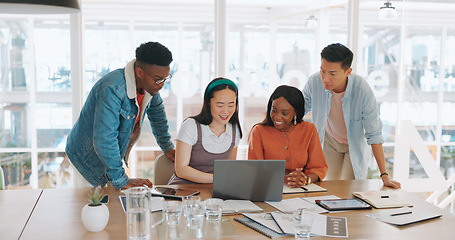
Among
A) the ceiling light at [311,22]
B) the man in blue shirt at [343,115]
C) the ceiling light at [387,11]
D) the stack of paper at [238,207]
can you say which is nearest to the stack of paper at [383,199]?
the man in blue shirt at [343,115]

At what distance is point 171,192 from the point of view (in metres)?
2.24

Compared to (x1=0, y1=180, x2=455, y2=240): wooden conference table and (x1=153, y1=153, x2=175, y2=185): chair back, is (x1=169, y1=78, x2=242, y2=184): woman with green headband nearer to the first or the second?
(x1=153, y1=153, x2=175, y2=185): chair back

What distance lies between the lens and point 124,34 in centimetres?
361

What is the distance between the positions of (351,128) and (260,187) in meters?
1.10

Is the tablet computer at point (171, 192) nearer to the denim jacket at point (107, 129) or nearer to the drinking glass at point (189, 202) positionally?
the denim jacket at point (107, 129)

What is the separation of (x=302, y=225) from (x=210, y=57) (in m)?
2.22

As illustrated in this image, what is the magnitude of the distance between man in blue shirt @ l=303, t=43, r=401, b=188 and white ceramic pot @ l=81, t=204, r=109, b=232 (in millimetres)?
1546

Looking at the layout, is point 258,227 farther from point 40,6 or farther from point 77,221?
point 40,6

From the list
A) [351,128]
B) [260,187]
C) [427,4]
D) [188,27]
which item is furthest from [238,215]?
[427,4]

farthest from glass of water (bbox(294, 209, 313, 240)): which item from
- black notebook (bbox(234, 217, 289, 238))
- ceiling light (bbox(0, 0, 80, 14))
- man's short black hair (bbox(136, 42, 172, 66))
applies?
ceiling light (bbox(0, 0, 80, 14))

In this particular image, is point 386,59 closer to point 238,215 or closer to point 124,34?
point 124,34

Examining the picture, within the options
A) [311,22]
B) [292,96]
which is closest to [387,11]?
[311,22]

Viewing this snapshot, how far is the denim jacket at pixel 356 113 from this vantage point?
114 inches

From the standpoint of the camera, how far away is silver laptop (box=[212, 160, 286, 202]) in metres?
2.11
